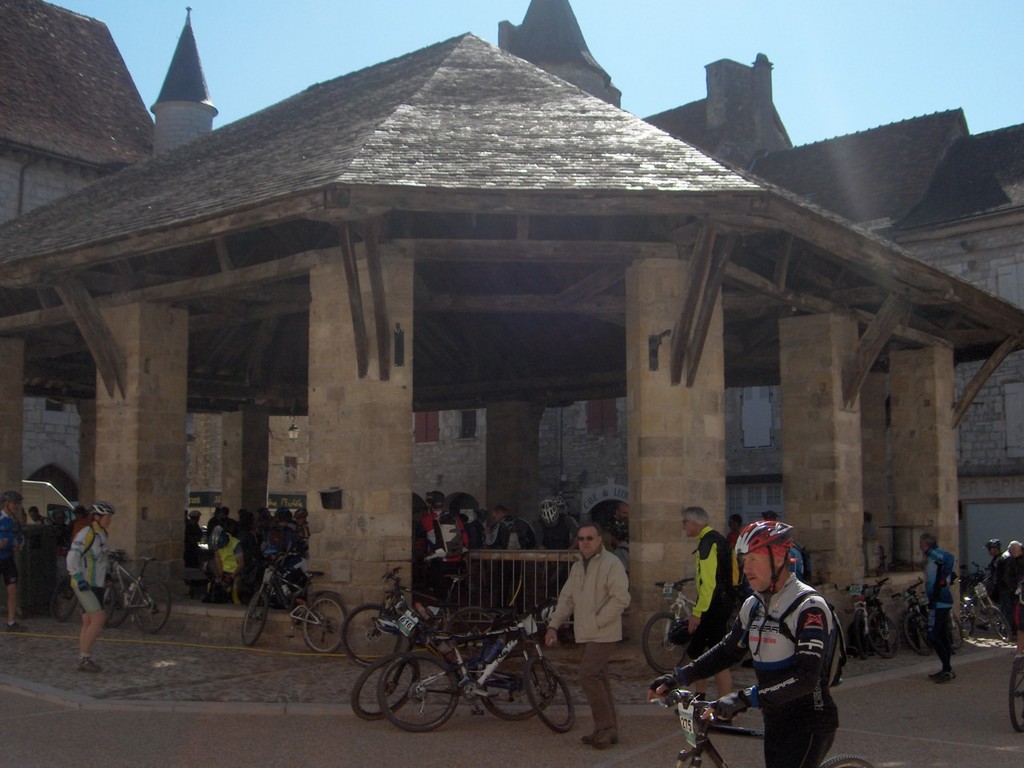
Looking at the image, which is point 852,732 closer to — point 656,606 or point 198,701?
point 656,606

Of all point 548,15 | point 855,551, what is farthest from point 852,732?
point 548,15

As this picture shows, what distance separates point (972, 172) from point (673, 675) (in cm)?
2392

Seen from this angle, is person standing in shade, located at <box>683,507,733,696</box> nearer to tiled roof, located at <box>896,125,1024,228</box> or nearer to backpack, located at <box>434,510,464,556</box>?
backpack, located at <box>434,510,464,556</box>

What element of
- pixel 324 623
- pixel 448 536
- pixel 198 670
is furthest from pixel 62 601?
pixel 448 536

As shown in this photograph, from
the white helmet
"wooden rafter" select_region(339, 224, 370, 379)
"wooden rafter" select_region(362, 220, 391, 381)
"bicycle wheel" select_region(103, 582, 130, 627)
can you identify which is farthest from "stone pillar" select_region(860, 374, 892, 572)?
"bicycle wheel" select_region(103, 582, 130, 627)

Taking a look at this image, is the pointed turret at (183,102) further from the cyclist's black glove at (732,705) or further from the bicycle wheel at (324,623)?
the cyclist's black glove at (732,705)

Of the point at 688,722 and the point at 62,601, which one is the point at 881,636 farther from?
the point at 62,601

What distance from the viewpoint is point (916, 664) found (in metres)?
11.6

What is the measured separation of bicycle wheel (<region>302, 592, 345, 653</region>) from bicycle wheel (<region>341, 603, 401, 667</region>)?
20 centimetres

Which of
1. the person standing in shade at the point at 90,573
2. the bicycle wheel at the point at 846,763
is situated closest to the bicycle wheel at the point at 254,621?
the person standing in shade at the point at 90,573

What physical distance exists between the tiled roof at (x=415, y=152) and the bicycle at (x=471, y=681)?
3.91m

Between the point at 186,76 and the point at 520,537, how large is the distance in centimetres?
2774

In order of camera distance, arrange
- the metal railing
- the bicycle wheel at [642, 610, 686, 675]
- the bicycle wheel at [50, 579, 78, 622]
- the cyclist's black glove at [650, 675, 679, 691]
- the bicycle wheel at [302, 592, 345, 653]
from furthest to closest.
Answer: the bicycle wheel at [50, 579, 78, 622], the metal railing, the bicycle wheel at [302, 592, 345, 653], the bicycle wheel at [642, 610, 686, 675], the cyclist's black glove at [650, 675, 679, 691]

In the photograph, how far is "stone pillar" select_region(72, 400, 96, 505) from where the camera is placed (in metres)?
20.9
